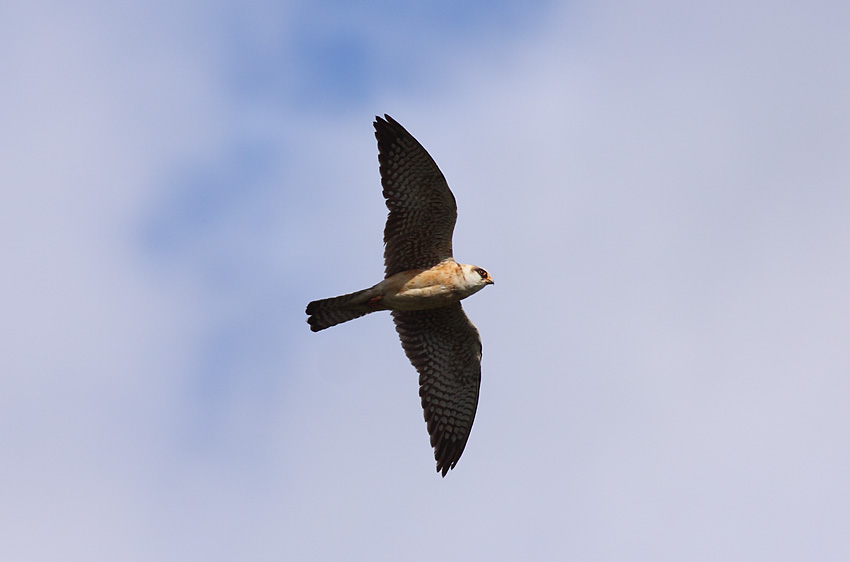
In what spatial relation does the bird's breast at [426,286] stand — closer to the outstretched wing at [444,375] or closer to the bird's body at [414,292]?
the bird's body at [414,292]

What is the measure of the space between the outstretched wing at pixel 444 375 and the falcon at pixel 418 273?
14mm

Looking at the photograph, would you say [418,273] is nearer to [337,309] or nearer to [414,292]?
[414,292]

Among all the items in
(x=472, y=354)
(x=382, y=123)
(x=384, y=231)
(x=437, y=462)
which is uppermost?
(x=382, y=123)

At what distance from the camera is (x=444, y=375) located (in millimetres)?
16156

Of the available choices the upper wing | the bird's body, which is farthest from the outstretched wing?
the upper wing

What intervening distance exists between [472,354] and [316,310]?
2.35 m

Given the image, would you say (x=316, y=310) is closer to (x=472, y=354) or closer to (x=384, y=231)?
(x=384, y=231)

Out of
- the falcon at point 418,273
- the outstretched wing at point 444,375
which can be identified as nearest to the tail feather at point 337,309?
the falcon at point 418,273

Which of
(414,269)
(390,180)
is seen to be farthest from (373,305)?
(390,180)

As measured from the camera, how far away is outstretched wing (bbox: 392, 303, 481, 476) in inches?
629

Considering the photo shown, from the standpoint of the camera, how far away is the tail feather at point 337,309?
15117 mm

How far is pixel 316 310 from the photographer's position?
15.2m

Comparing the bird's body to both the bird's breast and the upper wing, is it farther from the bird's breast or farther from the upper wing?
the upper wing

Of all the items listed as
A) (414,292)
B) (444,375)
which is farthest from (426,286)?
(444,375)
